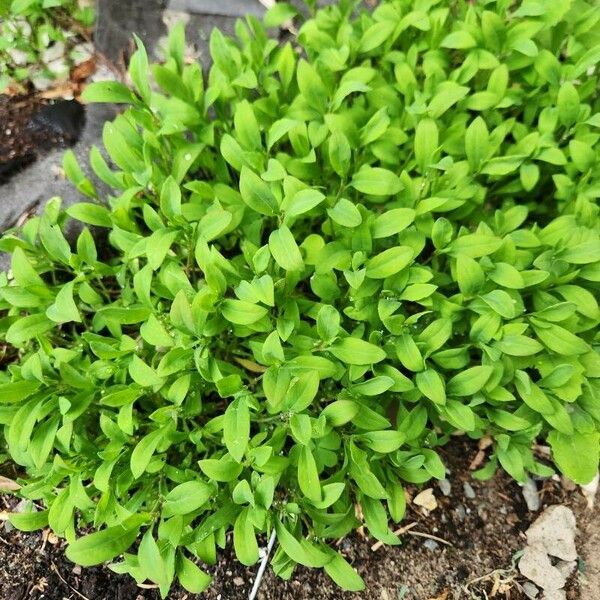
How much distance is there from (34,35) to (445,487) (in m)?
2.65

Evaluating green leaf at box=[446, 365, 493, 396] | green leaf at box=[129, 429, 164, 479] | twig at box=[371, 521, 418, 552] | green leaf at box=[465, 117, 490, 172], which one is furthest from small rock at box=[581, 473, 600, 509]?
green leaf at box=[129, 429, 164, 479]

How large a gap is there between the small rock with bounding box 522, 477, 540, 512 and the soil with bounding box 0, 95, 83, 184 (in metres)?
2.31

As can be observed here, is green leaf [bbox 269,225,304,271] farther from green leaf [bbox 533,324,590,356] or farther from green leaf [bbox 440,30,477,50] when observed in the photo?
green leaf [bbox 440,30,477,50]

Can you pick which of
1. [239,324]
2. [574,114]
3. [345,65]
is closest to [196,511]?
[239,324]

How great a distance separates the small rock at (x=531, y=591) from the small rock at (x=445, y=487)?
387 mm

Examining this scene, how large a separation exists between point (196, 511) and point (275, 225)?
1046 mm

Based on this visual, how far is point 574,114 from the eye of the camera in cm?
231

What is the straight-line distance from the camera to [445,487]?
2.30 meters

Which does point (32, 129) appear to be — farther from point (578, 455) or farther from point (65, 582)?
point (578, 455)

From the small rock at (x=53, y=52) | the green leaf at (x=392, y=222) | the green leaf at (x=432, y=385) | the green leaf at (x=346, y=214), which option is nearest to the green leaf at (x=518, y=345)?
the green leaf at (x=432, y=385)

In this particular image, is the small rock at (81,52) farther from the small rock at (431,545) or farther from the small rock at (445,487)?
the small rock at (431,545)

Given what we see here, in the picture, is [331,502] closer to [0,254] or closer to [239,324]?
[239,324]

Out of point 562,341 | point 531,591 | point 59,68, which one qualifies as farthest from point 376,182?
point 59,68

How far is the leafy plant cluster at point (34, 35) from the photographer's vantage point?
275cm
